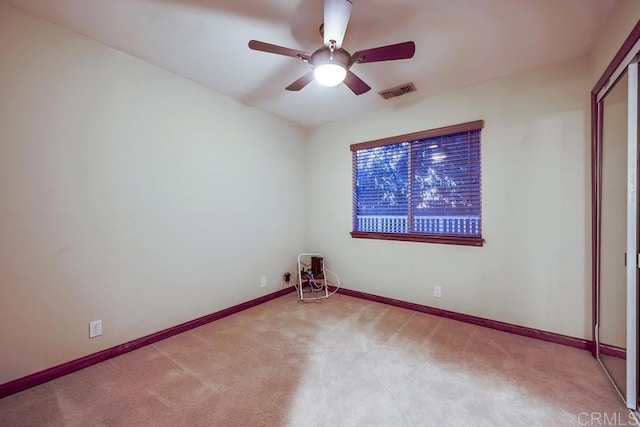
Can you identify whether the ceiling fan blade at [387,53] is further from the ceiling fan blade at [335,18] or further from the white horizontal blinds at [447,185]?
the white horizontal blinds at [447,185]

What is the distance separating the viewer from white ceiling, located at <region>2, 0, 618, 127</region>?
5.63 feet

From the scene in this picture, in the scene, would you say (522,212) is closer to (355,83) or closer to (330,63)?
(355,83)

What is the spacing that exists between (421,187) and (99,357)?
346cm

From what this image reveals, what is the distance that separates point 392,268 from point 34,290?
10.7 ft

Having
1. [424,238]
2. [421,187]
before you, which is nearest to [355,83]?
[421,187]

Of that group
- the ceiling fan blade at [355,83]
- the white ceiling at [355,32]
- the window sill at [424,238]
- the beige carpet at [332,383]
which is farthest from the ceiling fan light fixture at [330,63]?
the beige carpet at [332,383]

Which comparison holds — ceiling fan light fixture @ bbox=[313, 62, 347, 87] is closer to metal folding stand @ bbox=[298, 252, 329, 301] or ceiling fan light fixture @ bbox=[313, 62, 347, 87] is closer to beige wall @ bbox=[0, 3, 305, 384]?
beige wall @ bbox=[0, 3, 305, 384]

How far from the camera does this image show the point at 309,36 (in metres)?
1.98

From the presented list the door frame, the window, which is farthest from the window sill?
the door frame

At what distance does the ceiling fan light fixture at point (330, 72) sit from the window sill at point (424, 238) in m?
2.02

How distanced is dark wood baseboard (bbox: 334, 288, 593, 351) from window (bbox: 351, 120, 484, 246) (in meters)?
0.78

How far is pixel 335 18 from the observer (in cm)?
155

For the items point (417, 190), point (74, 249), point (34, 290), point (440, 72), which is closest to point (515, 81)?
point (440, 72)

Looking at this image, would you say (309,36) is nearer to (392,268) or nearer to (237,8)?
(237,8)
